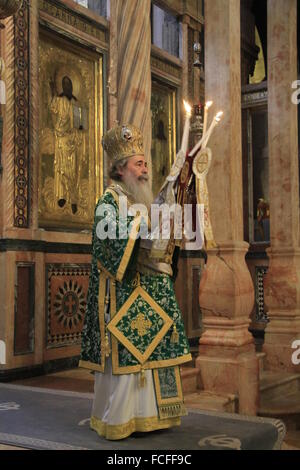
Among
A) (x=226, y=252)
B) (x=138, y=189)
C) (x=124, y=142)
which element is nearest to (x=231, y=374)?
(x=226, y=252)

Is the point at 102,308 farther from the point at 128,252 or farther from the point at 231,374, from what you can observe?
the point at 231,374

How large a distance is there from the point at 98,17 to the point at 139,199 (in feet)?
17.5

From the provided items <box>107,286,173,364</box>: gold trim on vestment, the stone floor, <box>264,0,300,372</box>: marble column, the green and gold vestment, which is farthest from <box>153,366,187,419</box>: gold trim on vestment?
<box>264,0,300,372</box>: marble column

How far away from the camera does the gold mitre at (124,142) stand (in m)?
3.83

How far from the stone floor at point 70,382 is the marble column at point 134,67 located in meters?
2.50

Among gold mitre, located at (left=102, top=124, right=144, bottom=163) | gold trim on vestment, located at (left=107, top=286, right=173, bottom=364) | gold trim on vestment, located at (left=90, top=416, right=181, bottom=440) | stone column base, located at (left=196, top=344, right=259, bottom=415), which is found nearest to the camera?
gold trim on vestment, located at (left=90, top=416, right=181, bottom=440)

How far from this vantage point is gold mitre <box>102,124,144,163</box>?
383 cm

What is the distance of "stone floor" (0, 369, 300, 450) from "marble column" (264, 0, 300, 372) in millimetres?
1985

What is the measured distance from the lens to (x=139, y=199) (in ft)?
12.6

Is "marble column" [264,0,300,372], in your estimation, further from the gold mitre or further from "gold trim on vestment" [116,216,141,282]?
"gold trim on vestment" [116,216,141,282]

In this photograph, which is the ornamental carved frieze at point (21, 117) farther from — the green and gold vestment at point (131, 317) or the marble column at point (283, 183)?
the green and gold vestment at point (131, 317)

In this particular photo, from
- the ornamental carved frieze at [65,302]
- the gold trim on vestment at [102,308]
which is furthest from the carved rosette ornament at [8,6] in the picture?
the ornamental carved frieze at [65,302]

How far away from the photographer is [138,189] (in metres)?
3.84

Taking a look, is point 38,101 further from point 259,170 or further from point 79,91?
point 259,170
